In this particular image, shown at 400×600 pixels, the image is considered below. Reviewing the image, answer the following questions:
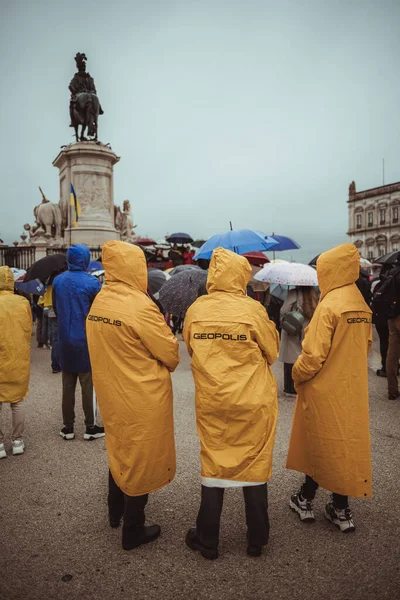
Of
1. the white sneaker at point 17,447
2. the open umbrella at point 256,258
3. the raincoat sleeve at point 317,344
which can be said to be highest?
the open umbrella at point 256,258

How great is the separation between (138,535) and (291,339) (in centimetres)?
386

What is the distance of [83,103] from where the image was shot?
21.2 metres

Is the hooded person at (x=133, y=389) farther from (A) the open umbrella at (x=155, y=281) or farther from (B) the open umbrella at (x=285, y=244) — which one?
(B) the open umbrella at (x=285, y=244)

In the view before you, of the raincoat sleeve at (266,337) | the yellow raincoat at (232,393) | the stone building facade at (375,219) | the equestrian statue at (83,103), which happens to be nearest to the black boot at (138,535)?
the yellow raincoat at (232,393)

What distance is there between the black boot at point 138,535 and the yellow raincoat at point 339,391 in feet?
4.12

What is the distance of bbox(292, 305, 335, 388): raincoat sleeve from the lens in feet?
10.0

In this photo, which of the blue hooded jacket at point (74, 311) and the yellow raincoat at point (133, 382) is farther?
the blue hooded jacket at point (74, 311)

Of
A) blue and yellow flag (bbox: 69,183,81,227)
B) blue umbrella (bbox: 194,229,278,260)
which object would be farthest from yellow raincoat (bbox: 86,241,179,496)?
blue and yellow flag (bbox: 69,183,81,227)

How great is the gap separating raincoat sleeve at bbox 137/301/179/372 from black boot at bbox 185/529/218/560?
3.90ft

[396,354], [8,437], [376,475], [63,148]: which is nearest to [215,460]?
[376,475]

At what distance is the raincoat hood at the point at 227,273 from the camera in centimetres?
289

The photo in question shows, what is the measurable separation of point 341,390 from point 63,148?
2025 centimetres

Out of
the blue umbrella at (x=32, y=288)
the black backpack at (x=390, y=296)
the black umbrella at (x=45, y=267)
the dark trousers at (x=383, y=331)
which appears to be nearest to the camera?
the black backpack at (x=390, y=296)

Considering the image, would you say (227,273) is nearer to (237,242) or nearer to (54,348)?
(237,242)
